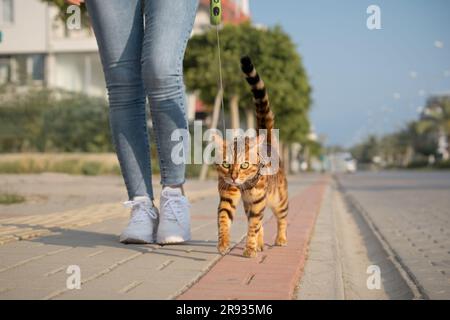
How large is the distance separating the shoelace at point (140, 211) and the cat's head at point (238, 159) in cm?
82

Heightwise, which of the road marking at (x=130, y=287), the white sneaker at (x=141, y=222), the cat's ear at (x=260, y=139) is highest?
the cat's ear at (x=260, y=139)

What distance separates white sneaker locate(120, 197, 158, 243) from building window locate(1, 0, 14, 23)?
36172mm

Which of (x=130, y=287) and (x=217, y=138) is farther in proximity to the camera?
(x=217, y=138)

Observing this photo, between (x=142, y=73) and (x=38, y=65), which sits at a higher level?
(x=38, y=65)

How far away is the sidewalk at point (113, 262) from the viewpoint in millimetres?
3027

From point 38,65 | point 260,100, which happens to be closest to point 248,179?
point 260,100

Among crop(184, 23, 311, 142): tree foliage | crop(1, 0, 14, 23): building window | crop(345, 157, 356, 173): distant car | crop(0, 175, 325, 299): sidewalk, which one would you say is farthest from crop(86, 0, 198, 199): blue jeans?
crop(1, 0, 14, 23): building window

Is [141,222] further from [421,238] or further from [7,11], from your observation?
[7,11]

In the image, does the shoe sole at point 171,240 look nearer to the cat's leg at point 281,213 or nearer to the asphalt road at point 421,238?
the cat's leg at point 281,213

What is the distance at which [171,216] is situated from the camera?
14.9 ft

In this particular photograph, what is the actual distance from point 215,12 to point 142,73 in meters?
0.60

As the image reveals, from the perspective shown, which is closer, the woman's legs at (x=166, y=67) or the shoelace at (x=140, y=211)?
the woman's legs at (x=166, y=67)

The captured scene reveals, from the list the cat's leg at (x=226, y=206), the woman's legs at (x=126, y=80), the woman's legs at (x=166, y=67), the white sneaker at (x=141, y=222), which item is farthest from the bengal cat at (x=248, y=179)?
the woman's legs at (x=126, y=80)
